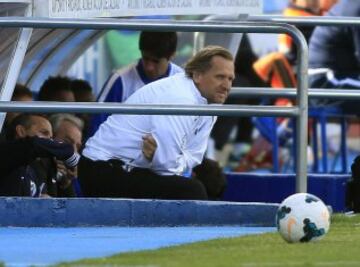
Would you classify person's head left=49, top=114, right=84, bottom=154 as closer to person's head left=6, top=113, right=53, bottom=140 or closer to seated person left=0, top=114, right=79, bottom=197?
person's head left=6, top=113, right=53, bottom=140

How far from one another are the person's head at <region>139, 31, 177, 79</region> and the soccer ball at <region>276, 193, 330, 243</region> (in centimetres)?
421

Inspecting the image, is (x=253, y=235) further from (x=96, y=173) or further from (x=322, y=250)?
(x=96, y=173)

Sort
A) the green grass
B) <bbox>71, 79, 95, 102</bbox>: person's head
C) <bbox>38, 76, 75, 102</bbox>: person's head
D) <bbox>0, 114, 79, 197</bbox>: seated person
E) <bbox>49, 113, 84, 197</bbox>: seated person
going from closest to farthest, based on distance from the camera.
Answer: the green grass < <bbox>0, 114, 79, 197</bbox>: seated person < <bbox>49, 113, 84, 197</bbox>: seated person < <bbox>38, 76, 75, 102</bbox>: person's head < <bbox>71, 79, 95, 102</bbox>: person's head

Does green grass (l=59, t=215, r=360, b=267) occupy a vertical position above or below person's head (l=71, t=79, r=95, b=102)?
below

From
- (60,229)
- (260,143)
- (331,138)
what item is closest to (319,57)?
(260,143)

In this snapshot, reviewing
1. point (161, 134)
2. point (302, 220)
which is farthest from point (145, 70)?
point (302, 220)

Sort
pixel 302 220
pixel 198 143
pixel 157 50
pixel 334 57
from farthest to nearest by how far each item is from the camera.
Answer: pixel 334 57 < pixel 157 50 < pixel 198 143 < pixel 302 220

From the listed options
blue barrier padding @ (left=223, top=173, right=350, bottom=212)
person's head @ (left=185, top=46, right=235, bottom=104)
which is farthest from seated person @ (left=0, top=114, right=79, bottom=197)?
blue barrier padding @ (left=223, top=173, right=350, bottom=212)

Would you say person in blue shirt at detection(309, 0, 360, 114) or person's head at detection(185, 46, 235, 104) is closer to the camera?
person's head at detection(185, 46, 235, 104)

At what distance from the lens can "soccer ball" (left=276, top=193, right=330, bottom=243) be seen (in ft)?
29.2

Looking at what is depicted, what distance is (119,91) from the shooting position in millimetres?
13289

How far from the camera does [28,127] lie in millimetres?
11234

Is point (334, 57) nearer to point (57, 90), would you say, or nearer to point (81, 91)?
point (81, 91)

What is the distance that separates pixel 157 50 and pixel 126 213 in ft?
10.2
